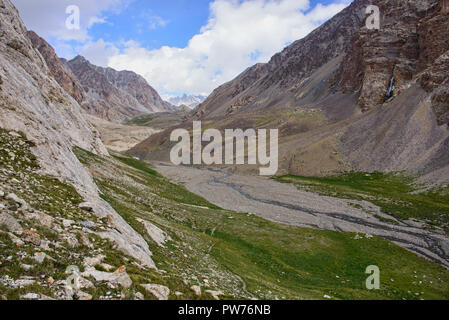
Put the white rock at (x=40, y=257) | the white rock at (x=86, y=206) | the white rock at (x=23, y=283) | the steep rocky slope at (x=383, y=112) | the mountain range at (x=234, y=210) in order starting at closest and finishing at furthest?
the white rock at (x=23, y=283) → the white rock at (x=40, y=257) → the mountain range at (x=234, y=210) → the white rock at (x=86, y=206) → the steep rocky slope at (x=383, y=112)

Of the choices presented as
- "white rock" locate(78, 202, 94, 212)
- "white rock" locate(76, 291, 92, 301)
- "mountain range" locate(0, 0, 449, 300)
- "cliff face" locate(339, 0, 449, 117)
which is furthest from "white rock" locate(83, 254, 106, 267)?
"cliff face" locate(339, 0, 449, 117)

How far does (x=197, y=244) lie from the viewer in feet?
Result: 86.9

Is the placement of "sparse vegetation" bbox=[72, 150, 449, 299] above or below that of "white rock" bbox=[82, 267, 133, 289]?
below

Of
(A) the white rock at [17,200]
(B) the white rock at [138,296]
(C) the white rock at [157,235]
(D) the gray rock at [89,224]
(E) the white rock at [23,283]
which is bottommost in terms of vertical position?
(C) the white rock at [157,235]

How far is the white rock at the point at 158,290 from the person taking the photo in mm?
10008

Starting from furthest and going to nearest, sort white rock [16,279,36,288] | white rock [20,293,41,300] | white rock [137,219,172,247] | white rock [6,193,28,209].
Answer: white rock [137,219,172,247], white rock [6,193,28,209], white rock [16,279,36,288], white rock [20,293,41,300]

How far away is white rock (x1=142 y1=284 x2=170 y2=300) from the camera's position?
1001 centimetres

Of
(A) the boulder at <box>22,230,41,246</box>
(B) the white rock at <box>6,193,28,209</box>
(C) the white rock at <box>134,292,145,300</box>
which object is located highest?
(B) the white rock at <box>6,193,28,209</box>

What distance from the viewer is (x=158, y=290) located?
10.3 meters

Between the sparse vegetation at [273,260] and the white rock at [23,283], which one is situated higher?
the white rock at [23,283]

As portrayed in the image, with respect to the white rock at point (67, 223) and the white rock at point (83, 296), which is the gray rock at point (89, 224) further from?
the white rock at point (83, 296)

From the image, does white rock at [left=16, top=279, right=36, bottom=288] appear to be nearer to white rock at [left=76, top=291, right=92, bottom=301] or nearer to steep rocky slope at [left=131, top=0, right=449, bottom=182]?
white rock at [left=76, top=291, right=92, bottom=301]

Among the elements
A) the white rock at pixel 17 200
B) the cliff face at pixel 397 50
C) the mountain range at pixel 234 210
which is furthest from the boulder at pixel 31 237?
the cliff face at pixel 397 50
